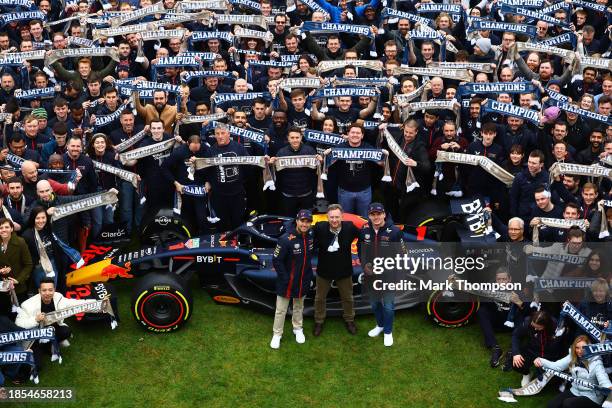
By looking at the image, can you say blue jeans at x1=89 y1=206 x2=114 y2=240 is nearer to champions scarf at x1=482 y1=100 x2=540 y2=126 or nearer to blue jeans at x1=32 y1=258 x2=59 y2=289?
blue jeans at x1=32 y1=258 x2=59 y2=289

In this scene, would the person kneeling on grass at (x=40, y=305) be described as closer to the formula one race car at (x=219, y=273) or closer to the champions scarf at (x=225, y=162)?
the formula one race car at (x=219, y=273)

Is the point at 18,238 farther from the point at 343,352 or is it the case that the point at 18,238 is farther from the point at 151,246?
the point at 343,352

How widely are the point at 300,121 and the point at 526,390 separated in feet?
20.5

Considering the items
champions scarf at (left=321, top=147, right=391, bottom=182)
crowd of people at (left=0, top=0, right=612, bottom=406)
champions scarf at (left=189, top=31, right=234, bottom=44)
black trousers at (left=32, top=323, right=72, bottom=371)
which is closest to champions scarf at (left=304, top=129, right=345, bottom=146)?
crowd of people at (left=0, top=0, right=612, bottom=406)

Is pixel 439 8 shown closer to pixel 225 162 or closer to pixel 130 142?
pixel 225 162

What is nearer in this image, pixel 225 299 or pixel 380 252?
pixel 380 252

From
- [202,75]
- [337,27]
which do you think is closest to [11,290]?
[202,75]

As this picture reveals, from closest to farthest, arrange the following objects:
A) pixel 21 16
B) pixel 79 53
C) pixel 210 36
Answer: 1. pixel 79 53
2. pixel 210 36
3. pixel 21 16

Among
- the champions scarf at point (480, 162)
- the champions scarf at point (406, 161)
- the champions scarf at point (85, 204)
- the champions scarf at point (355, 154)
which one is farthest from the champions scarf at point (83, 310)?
the champions scarf at point (480, 162)

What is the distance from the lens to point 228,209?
51.3 ft

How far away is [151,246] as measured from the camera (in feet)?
50.1

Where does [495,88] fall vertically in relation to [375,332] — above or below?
above

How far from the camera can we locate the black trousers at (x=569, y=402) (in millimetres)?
11961

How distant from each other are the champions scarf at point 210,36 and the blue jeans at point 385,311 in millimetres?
7259
